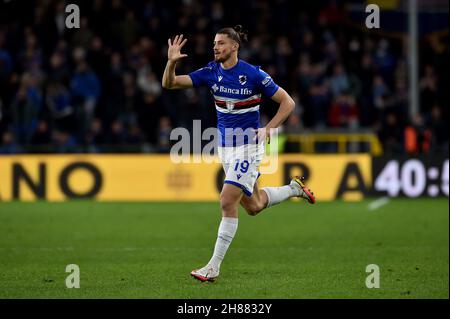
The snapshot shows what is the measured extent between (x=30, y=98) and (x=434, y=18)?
11.4m

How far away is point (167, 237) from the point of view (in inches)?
553

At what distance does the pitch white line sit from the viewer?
1888 cm

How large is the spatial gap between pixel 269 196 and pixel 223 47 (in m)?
1.77

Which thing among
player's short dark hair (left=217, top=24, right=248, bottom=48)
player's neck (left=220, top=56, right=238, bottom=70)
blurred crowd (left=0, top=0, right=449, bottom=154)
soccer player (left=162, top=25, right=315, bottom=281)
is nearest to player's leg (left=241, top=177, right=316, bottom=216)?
soccer player (left=162, top=25, right=315, bottom=281)

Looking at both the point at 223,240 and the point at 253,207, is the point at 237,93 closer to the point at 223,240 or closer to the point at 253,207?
the point at 253,207

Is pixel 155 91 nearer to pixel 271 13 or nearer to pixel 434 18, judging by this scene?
pixel 271 13

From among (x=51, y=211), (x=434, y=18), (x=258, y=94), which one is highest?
(x=434, y=18)

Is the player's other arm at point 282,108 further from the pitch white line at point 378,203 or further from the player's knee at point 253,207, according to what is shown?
the pitch white line at point 378,203

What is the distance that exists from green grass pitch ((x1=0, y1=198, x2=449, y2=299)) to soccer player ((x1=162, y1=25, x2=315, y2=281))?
823 mm

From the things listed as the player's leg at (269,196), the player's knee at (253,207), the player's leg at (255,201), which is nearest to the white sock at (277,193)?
the player's leg at (269,196)

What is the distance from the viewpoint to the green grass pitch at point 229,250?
920cm

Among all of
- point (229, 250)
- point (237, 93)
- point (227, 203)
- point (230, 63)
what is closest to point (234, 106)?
point (237, 93)

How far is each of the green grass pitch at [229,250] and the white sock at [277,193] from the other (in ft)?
2.32

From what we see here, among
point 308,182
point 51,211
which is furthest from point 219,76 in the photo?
point 308,182
